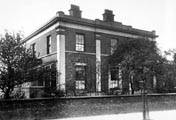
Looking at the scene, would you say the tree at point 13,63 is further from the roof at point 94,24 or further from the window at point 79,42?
the window at point 79,42

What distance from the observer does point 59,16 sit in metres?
20.8

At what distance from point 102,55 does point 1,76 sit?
41.9 feet

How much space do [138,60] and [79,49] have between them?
257 inches

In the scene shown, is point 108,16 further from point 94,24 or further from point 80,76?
point 80,76

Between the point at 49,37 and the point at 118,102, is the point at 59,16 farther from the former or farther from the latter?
the point at 118,102

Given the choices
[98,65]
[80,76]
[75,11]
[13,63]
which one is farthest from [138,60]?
[13,63]

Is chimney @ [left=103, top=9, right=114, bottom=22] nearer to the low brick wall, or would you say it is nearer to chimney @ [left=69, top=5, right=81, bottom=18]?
chimney @ [left=69, top=5, right=81, bottom=18]

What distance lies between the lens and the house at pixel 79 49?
20.8 metres

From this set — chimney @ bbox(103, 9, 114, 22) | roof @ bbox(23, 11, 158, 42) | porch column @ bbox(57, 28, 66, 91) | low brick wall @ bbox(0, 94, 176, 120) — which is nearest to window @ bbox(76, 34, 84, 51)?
roof @ bbox(23, 11, 158, 42)

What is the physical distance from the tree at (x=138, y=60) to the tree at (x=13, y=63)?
818 centimetres

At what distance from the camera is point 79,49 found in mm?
22594

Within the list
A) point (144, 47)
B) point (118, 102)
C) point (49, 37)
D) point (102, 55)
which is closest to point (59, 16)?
point (49, 37)

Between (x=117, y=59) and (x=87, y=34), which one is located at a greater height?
(x=87, y=34)

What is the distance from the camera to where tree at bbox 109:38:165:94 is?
18031 millimetres
